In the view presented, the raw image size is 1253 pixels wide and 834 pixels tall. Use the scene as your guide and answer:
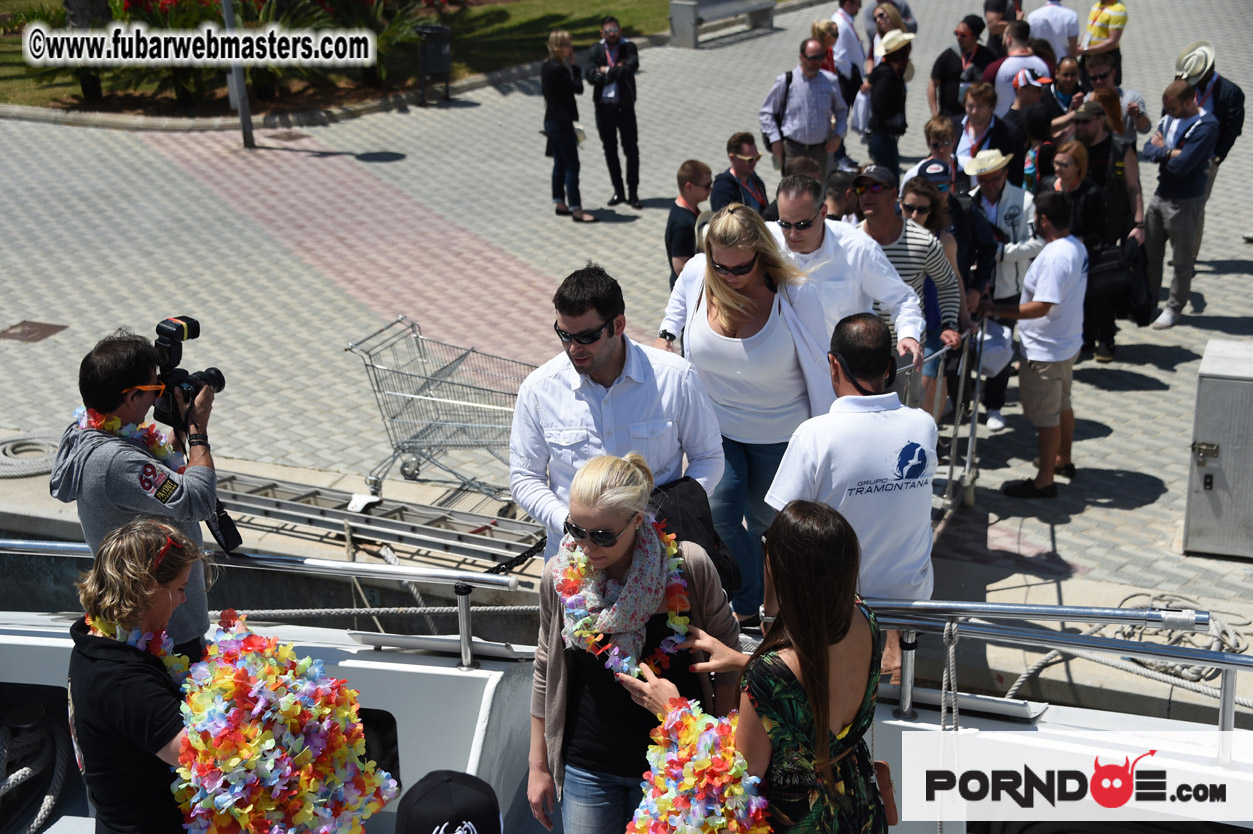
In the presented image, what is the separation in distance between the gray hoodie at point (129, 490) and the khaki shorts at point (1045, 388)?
4.96 metres

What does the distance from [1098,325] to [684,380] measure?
6.32 meters

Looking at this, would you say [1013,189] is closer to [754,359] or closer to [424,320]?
[754,359]

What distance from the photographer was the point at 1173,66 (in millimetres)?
18703

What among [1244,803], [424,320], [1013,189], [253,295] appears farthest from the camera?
[253,295]

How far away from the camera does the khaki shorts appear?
23.6ft

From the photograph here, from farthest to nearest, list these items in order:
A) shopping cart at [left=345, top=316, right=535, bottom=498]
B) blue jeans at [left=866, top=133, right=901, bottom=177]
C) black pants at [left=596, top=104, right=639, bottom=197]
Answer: black pants at [left=596, top=104, right=639, bottom=197] → blue jeans at [left=866, top=133, right=901, bottom=177] → shopping cart at [left=345, top=316, right=535, bottom=498]

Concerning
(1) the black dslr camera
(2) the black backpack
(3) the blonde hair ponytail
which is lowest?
(2) the black backpack

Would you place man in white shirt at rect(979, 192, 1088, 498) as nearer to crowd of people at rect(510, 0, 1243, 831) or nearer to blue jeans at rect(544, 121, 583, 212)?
crowd of people at rect(510, 0, 1243, 831)

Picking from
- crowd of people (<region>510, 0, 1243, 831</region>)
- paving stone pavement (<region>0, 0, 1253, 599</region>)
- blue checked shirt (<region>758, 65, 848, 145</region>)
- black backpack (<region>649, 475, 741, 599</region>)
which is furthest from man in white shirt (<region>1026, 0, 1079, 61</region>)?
black backpack (<region>649, 475, 741, 599</region>)

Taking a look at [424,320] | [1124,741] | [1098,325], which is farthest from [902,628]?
[424,320]

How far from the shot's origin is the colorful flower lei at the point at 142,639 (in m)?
3.46

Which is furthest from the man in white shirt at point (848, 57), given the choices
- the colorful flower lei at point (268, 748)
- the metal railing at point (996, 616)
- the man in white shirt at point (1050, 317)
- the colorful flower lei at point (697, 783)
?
the colorful flower lei at point (697, 783)

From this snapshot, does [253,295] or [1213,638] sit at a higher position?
[253,295]

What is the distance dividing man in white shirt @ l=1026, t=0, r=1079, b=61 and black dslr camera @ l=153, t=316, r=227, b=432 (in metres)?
12.8
